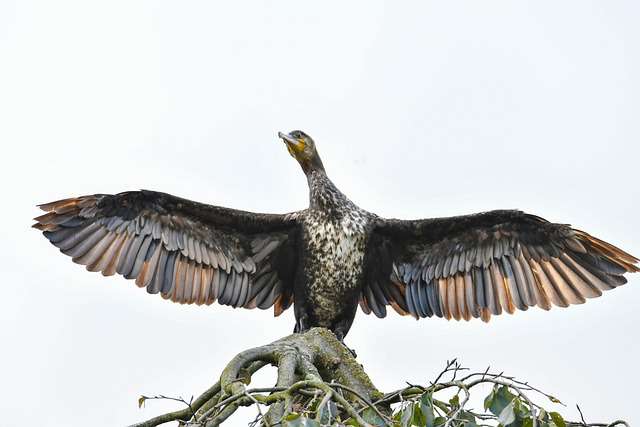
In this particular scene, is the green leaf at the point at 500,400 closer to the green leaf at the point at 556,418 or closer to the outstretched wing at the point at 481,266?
the green leaf at the point at 556,418

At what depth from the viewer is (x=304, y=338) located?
6.27 metres

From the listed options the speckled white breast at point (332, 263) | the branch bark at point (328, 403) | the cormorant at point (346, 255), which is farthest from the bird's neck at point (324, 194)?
the branch bark at point (328, 403)

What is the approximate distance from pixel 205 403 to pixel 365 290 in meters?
3.75

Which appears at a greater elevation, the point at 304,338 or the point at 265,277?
the point at 265,277

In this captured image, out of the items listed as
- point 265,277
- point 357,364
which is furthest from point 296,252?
point 357,364

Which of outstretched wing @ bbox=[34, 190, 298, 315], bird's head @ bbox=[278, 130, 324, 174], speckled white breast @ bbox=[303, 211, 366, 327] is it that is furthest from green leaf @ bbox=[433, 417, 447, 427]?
bird's head @ bbox=[278, 130, 324, 174]

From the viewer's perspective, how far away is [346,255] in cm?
848

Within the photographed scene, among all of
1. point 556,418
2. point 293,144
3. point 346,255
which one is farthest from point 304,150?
point 556,418

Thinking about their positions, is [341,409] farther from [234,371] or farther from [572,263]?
[572,263]

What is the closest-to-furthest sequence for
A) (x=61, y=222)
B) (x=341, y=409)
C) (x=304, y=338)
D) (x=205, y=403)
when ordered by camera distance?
(x=341, y=409), (x=205, y=403), (x=304, y=338), (x=61, y=222)

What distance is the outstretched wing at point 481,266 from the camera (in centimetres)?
877

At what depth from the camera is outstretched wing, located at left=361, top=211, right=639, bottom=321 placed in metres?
8.77

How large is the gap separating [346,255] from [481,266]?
1340mm

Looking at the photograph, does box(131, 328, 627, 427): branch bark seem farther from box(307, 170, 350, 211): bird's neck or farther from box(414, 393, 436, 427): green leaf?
box(307, 170, 350, 211): bird's neck
